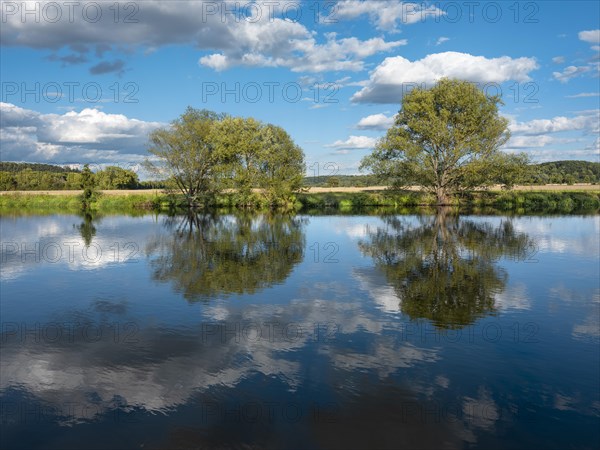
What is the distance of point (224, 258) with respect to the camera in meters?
25.1

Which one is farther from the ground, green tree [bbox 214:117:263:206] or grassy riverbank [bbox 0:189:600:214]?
green tree [bbox 214:117:263:206]

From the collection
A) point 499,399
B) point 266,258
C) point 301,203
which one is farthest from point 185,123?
point 499,399

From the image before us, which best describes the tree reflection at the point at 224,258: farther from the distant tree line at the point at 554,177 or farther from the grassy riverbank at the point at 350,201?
the distant tree line at the point at 554,177

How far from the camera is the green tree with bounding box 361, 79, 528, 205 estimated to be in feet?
228

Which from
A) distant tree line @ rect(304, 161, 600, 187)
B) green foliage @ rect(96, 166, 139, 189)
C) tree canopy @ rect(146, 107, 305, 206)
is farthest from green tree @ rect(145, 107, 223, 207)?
green foliage @ rect(96, 166, 139, 189)

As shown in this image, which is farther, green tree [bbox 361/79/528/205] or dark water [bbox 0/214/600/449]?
green tree [bbox 361/79/528/205]

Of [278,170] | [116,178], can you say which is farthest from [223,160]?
[116,178]

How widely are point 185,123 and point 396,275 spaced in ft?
207

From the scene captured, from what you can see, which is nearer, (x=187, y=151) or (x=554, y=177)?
(x=187, y=151)

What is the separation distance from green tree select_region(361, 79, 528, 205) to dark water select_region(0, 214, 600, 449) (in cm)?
4917

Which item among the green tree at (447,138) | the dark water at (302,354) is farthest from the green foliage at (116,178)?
the dark water at (302,354)

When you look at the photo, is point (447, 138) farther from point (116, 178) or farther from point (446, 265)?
point (116, 178)

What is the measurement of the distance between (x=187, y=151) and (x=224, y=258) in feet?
176

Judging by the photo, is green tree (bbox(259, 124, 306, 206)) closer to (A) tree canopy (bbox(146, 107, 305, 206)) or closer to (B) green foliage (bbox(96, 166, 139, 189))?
(A) tree canopy (bbox(146, 107, 305, 206))
